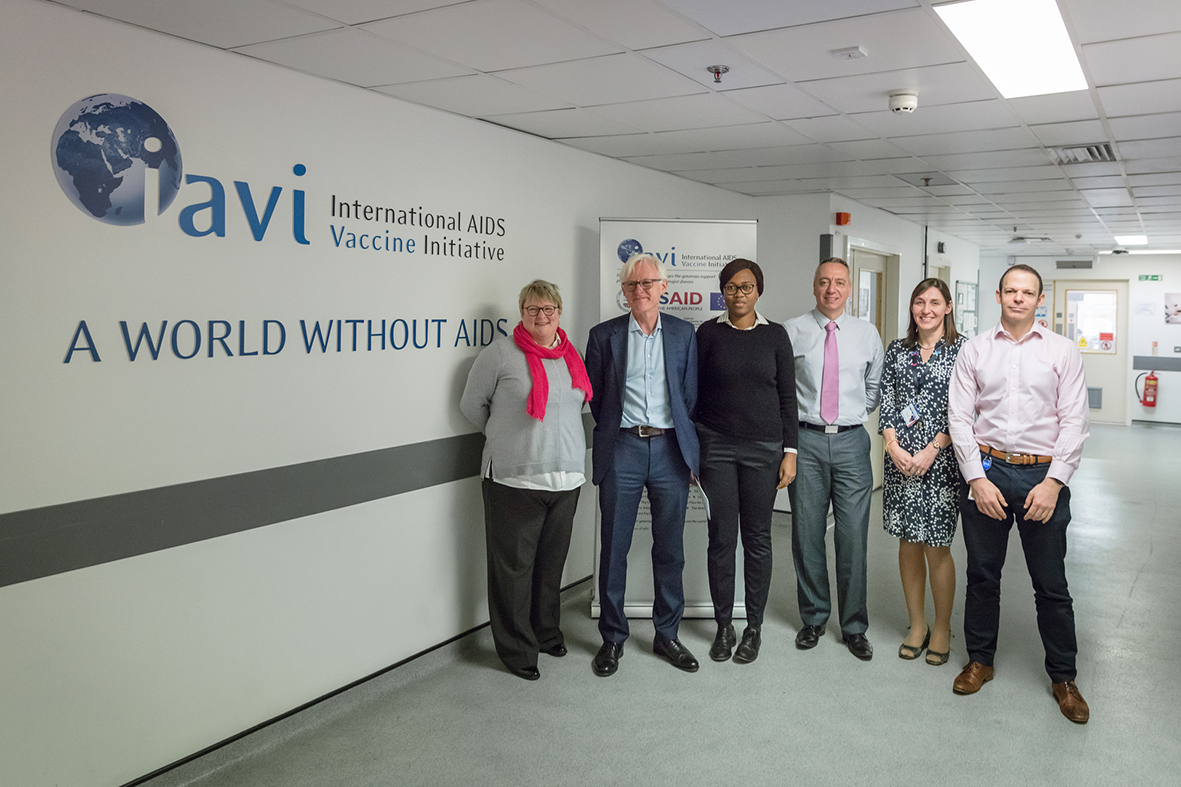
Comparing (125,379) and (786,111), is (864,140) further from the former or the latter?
(125,379)

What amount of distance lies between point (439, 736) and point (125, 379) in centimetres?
170

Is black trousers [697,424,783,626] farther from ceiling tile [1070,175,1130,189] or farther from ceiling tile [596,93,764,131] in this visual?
ceiling tile [1070,175,1130,189]

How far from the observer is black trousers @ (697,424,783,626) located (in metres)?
3.73

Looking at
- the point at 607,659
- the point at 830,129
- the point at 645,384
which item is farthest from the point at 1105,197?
the point at 607,659

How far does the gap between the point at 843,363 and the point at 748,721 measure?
1.65 metres

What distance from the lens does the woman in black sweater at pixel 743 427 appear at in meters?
3.69

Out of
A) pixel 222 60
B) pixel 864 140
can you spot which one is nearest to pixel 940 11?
pixel 864 140

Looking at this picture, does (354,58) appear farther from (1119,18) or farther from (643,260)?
(1119,18)

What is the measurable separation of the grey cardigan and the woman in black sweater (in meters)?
0.62

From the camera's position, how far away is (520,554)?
3660 millimetres

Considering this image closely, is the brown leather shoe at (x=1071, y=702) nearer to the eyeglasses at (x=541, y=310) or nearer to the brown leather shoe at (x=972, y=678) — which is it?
the brown leather shoe at (x=972, y=678)

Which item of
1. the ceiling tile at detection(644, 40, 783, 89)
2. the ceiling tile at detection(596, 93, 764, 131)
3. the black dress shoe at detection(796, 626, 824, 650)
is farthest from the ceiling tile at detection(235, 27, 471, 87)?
the black dress shoe at detection(796, 626, 824, 650)

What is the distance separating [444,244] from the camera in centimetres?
379

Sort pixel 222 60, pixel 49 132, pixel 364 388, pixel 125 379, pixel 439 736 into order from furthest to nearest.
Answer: pixel 364 388, pixel 439 736, pixel 222 60, pixel 125 379, pixel 49 132
